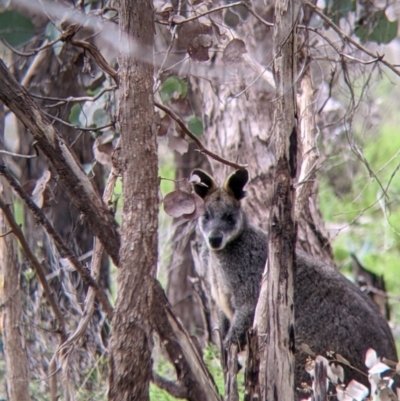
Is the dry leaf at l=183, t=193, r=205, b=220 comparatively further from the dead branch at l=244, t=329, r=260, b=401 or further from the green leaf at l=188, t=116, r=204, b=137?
the green leaf at l=188, t=116, r=204, b=137

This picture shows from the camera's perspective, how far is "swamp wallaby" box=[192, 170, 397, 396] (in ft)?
17.4

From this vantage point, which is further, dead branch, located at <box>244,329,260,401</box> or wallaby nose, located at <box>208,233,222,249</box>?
wallaby nose, located at <box>208,233,222,249</box>

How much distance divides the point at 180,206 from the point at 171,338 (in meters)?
0.59

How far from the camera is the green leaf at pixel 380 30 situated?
5223 millimetres

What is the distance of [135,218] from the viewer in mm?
3045

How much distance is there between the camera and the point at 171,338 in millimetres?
3330

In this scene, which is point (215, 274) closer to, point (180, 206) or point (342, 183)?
point (180, 206)

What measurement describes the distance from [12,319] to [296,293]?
2125mm

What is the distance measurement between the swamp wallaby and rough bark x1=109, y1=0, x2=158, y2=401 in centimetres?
190

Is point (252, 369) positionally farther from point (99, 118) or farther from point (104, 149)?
point (99, 118)

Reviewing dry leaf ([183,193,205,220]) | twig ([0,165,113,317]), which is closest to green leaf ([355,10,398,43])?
dry leaf ([183,193,205,220])

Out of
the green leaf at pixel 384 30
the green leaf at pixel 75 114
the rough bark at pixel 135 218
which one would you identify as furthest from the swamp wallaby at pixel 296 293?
the rough bark at pixel 135 218

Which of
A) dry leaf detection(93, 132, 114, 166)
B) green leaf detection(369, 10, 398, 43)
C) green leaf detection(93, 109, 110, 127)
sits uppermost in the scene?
green leaf detection(369, 10, 398, 43)

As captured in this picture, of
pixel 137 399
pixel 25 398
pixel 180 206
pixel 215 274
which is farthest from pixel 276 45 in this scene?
pixel 215 274
